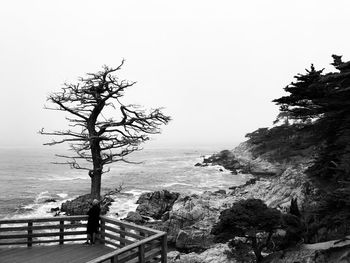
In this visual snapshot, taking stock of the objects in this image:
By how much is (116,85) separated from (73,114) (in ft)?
7.58

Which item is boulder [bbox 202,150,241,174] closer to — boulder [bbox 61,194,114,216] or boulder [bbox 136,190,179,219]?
boulder [bbox 136,190,179,219]

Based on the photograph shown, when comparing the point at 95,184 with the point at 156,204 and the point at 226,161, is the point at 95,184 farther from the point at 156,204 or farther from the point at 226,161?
the point at 226,161

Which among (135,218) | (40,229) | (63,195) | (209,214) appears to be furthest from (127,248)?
(63,195)

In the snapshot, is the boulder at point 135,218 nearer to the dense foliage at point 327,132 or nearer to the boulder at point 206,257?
the boulder at point 206,257

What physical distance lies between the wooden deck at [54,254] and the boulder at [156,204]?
2449 centimetres

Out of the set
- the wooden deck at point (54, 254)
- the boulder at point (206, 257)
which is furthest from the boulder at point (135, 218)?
the wooden deck at point (54, 254)

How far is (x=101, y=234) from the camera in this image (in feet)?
38.6

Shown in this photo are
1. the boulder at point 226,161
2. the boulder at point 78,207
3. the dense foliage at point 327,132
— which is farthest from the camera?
the boulder at point 226,161

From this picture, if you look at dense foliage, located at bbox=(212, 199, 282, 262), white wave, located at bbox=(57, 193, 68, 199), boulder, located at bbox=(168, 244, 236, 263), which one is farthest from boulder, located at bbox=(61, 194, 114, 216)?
dense foliage, located at bbox=(212, 199, 282, 262)

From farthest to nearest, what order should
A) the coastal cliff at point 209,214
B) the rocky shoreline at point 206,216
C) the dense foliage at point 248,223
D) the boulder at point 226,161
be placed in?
the boulder at point 226,161
the dense foliage at point 248,223
the rocky shoreline at point 206,216
the coastal cliff at point 209,214

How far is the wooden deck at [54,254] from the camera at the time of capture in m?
10.1

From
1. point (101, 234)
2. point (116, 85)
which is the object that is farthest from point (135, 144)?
point (101, 234)

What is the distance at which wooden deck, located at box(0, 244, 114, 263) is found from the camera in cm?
1005

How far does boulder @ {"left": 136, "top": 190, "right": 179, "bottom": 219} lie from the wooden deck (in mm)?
24495
